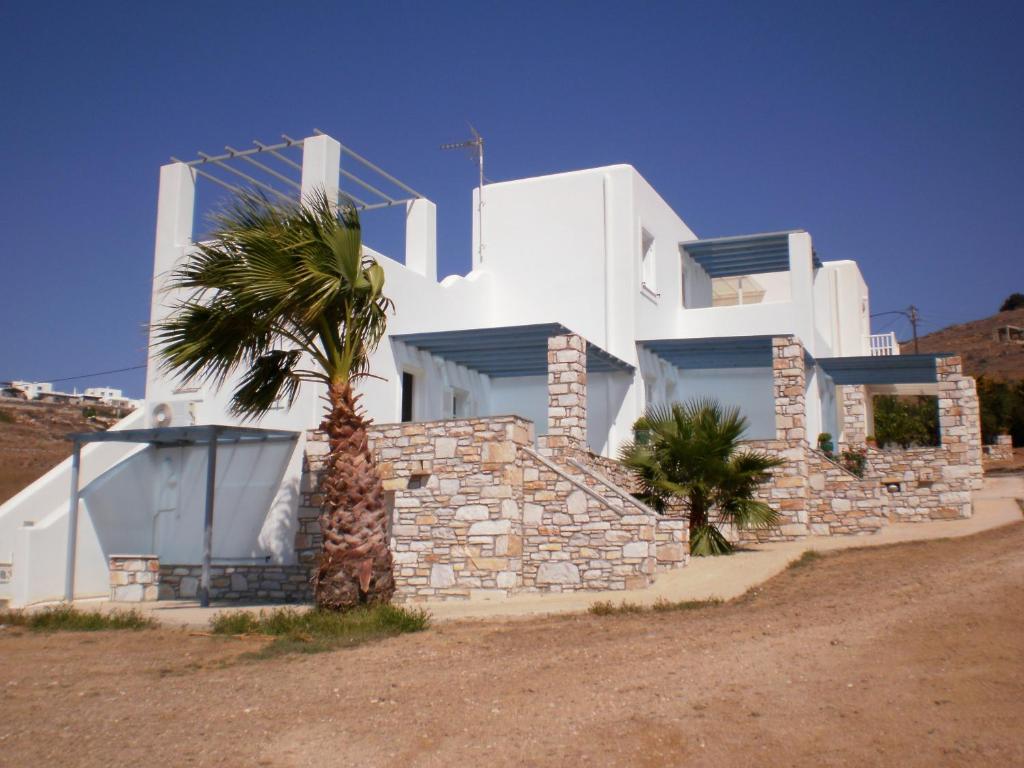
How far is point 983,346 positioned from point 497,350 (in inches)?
2412

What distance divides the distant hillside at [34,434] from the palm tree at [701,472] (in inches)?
896

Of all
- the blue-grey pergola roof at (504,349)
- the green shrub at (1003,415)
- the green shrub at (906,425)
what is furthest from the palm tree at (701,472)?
the green shrub at (1003,415)

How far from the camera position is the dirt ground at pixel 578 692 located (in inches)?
222

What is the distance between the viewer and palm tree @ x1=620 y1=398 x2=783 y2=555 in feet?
48.2

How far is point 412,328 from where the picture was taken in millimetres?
17062

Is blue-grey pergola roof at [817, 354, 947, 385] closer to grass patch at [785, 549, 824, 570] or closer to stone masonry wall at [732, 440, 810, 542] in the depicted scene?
stone masonry wall at [732, 440, 810, 542]

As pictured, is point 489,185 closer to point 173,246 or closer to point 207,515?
point 173,246

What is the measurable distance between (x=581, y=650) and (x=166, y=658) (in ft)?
13.6

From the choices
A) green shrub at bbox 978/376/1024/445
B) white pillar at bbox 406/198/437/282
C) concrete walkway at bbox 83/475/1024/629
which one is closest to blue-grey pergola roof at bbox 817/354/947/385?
concrete walkway at bbox 83/475/1024/629

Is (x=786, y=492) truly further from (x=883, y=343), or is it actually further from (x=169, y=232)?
(x=883, y=343)

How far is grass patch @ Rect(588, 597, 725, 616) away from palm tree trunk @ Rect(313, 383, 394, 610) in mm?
2612

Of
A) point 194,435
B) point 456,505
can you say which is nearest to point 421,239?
point 194,435

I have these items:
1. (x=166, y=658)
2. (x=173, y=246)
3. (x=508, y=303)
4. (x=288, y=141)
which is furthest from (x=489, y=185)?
(x=166, y=658)

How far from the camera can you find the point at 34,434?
40.4 metres
